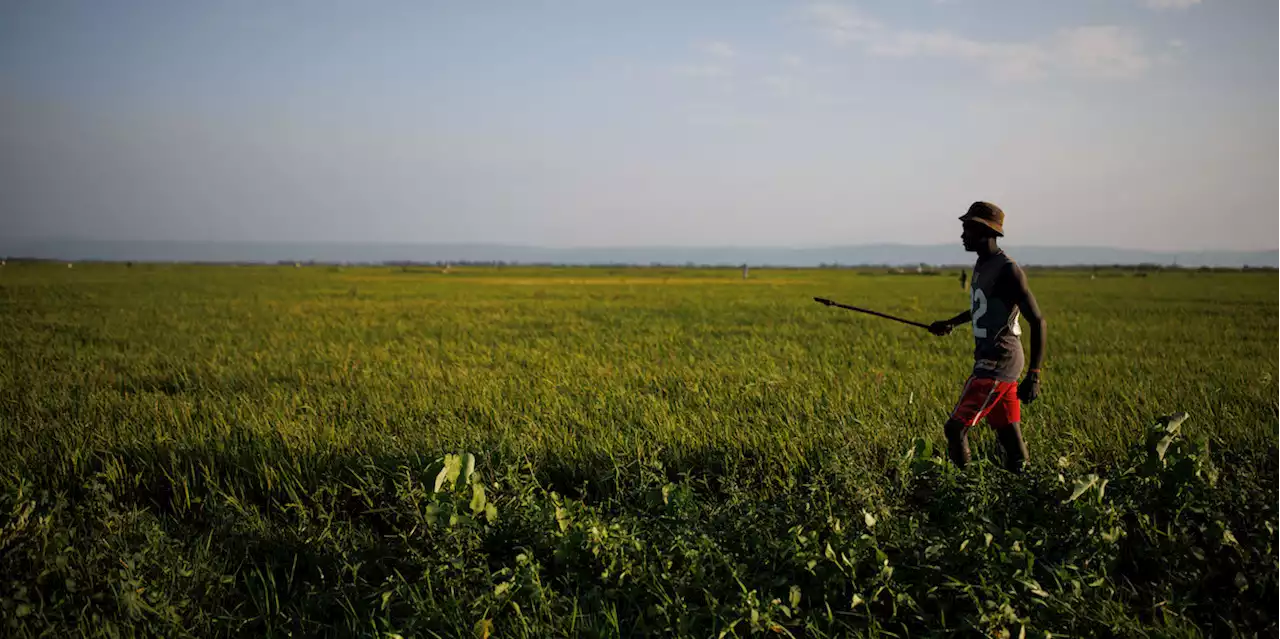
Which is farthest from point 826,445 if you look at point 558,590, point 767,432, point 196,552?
point 196,552

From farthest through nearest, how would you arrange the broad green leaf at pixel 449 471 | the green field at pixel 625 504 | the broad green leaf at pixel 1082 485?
the broad green leaf at pixel 449 471
the broad green leaf at pixel 1082 485
the green field at pixel 625 504

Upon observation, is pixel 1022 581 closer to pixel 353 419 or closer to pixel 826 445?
pixel 826 445

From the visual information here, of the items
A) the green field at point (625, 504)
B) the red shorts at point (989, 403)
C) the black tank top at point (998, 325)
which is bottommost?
the green field at point (625, 504)

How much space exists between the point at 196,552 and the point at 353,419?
2.43 meters

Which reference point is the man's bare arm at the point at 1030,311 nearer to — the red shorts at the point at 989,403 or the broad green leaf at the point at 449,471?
the red shorts at the point at 989,403

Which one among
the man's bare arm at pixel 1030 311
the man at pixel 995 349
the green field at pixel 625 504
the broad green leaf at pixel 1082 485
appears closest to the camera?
the green field at pixel 625 504

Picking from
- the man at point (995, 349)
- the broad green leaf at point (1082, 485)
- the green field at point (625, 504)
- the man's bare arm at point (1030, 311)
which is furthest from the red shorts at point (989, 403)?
the broad green leaf at point (1082, 485)

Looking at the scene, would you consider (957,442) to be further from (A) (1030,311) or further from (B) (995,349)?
(A) (1030,311)

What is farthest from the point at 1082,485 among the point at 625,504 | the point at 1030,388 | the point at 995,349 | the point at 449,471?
the point at 449,471

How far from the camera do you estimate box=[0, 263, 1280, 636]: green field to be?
2984 mm

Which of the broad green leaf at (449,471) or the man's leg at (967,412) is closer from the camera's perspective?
the broad green leaf at (449,471)

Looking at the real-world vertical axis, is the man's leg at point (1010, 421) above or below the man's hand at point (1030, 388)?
below

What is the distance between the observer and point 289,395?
732cm

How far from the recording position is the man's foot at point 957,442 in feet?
13.6
